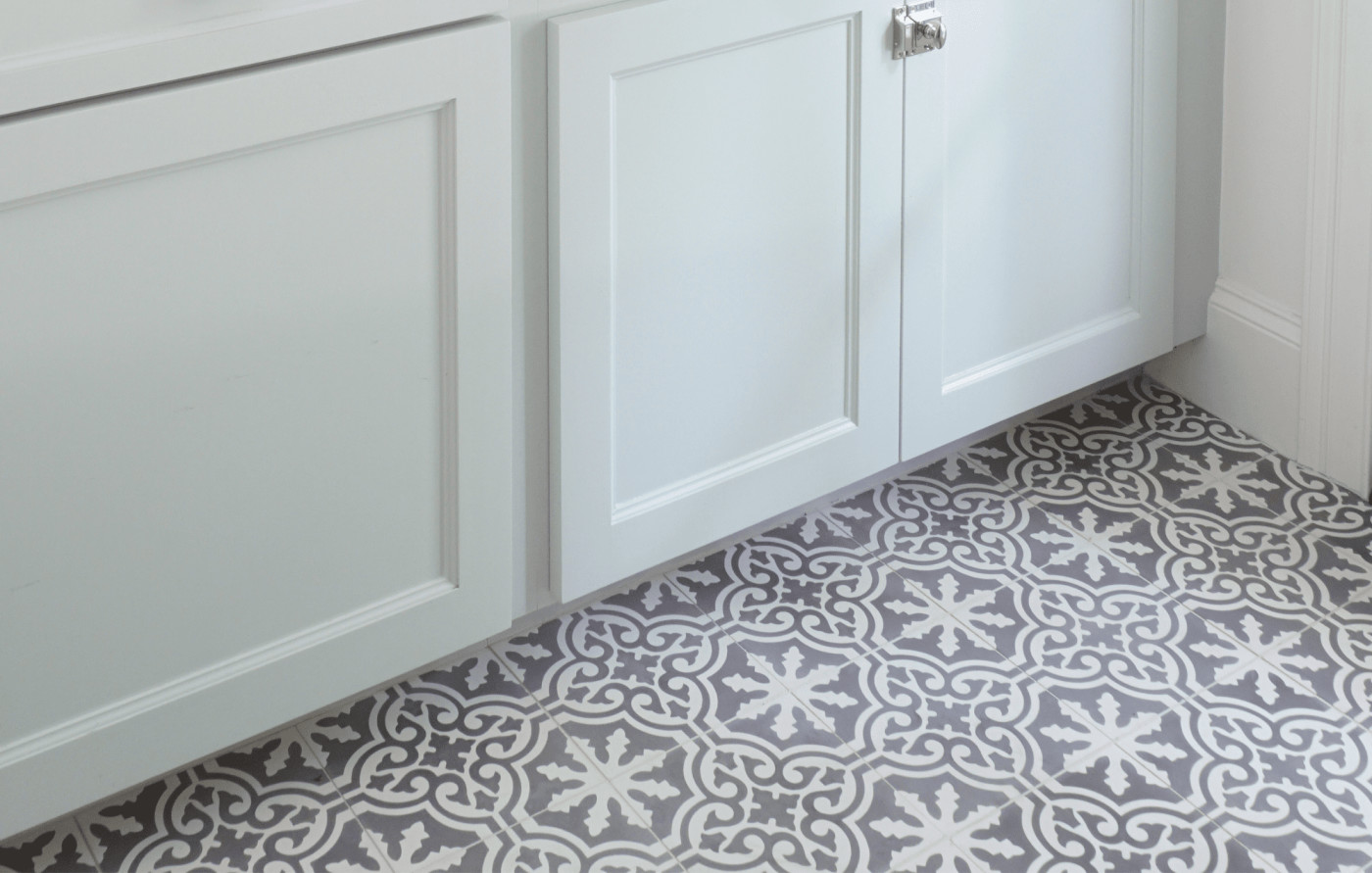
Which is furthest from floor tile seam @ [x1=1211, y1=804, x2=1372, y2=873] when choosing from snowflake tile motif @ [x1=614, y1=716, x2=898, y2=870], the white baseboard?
the white baseboard

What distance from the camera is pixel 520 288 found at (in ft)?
4.76

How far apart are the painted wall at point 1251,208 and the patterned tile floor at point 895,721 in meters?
0.17

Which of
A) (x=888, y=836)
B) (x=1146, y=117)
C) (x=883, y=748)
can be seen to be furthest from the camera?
(x=1146, y=117)

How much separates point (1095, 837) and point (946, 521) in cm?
53

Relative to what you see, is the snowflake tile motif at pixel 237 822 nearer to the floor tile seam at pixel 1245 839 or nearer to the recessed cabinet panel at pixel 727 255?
the recessed cabinet panel at pixel 727 255

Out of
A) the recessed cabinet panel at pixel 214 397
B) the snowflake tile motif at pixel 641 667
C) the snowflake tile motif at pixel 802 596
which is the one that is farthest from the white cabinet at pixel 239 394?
the snowflake tile motif at pixel 802 596

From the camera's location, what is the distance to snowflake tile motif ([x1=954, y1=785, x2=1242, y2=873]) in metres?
1.45

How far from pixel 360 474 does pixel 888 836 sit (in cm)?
60

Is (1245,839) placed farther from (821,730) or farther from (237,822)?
(237,822)

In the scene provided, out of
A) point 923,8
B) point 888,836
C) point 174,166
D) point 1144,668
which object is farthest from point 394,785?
point 923,8

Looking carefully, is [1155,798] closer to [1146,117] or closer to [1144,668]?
[1144,668]

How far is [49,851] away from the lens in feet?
4.83

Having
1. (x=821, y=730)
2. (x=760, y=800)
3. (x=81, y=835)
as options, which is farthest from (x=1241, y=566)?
(x=81, y=835)

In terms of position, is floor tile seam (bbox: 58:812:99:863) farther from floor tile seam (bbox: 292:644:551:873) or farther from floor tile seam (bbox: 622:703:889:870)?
floor tile seam (bbox: 622:703:889:870)
